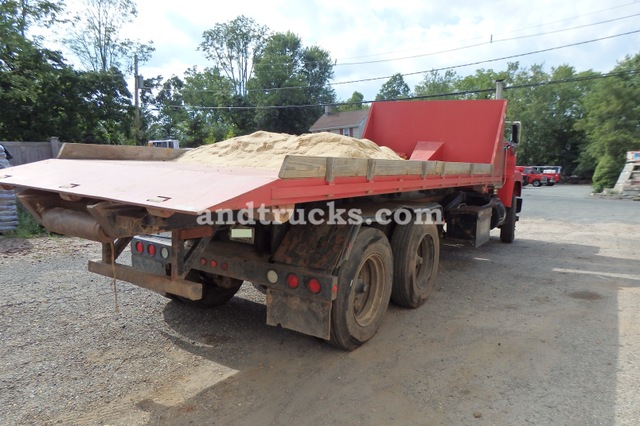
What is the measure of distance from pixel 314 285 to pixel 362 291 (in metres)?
0.80

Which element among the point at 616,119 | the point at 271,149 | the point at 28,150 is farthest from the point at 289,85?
the point at 271,149

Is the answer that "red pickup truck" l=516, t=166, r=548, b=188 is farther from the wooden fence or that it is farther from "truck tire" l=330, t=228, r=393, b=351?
"truck tire" l=330, t=228, r=393, b=351

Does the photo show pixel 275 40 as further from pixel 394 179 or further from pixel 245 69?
pixel 394 179

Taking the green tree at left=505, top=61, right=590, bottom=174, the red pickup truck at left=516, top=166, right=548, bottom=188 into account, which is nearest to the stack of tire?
the red pickup truck at left=516, top=166, right=548, bottom=188

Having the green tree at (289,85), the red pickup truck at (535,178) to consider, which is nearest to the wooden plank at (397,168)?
the red pickup truck at (535,178)

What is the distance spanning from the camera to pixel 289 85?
48.2 m

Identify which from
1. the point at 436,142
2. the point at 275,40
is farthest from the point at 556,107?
the point at 436,142

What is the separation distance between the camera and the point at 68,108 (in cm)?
1616

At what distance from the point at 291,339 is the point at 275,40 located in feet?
185

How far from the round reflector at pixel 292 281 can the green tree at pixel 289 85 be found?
40.3 metres

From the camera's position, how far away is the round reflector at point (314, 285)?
329 cm

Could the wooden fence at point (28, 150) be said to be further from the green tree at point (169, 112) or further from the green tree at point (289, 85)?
the green tree at point (289, 85)

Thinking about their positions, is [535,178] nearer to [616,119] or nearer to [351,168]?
[616,119]

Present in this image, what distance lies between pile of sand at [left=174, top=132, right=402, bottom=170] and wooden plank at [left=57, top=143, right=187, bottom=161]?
0.21 meters
